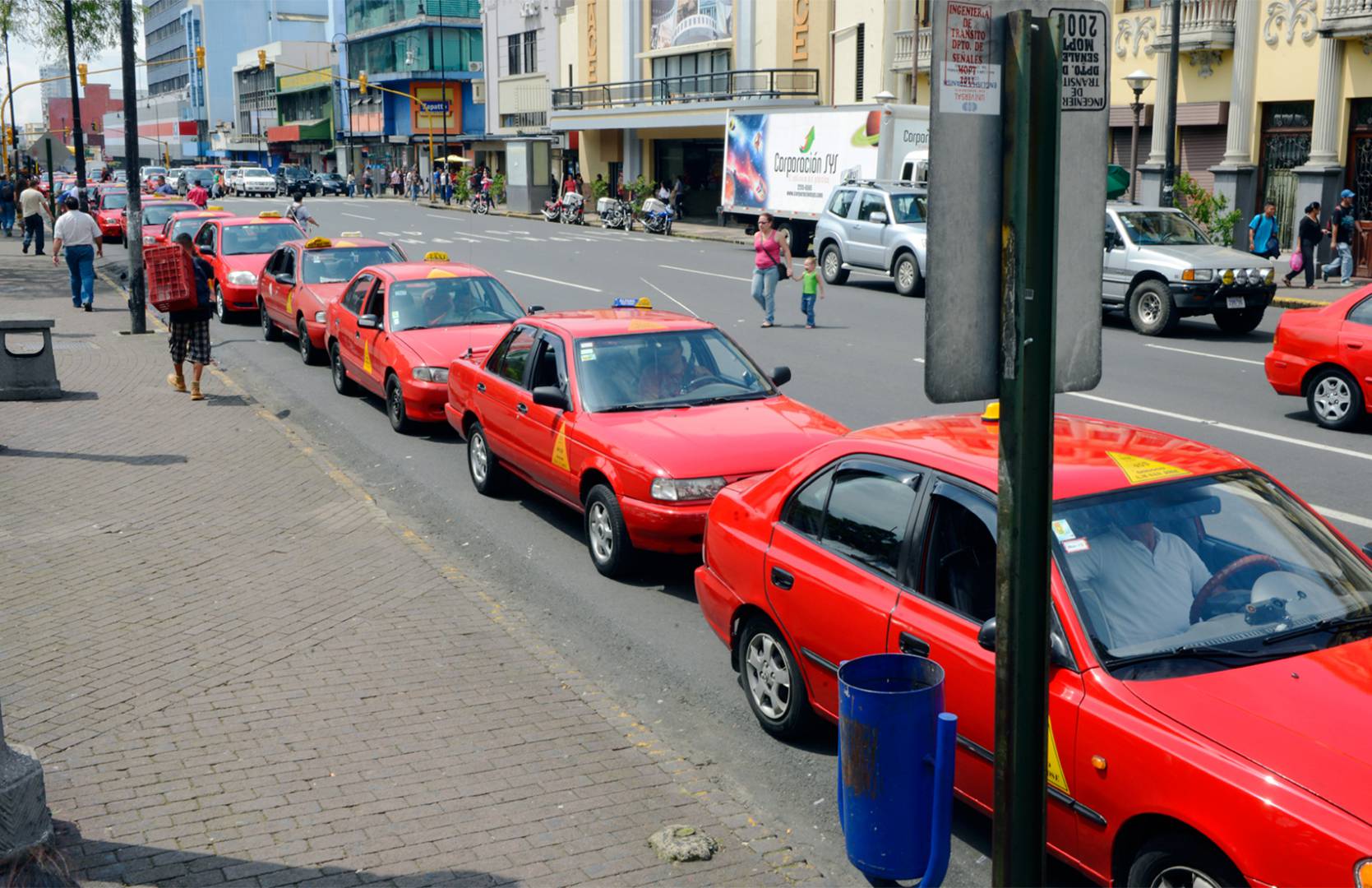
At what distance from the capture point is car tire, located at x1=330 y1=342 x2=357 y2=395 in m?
15.5

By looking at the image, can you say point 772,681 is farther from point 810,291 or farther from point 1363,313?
point 810,291

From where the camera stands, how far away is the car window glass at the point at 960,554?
16.7 feet

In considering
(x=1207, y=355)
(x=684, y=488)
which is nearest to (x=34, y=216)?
(x=1207, y=355)

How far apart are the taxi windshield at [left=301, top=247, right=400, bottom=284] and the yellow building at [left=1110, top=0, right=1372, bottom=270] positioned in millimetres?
15925

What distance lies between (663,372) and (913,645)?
15.5ft

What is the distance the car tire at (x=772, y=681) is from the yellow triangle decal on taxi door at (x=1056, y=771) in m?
1.60

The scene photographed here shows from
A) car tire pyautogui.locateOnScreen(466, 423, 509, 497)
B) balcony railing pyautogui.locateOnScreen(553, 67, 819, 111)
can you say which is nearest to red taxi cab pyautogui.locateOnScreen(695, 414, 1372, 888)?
car tire pyautogui.locateOnScreen(466, 423, 509, 497)

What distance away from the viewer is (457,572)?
881 centimetres

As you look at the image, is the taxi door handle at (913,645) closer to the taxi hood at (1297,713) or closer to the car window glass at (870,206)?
the taxi hood at (1297,713)

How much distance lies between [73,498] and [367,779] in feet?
19.9

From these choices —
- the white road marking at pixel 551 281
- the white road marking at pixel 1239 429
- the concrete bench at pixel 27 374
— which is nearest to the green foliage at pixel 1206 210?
the white road marking at pixel 551 281

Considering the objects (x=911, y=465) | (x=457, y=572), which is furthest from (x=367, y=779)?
(x=457, y=572)

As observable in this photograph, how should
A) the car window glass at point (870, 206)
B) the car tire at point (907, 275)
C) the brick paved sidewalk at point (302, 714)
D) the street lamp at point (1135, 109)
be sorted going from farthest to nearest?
the street lamp at point (1135, 109), the car window glass at point (870, 206), the car tire at point (907, 275), the brick paved sidewalk at point (302, 714)

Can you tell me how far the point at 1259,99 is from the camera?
99.7 feet
